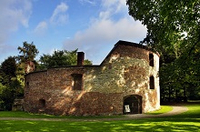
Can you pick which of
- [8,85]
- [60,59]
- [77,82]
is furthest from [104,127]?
[60,59]

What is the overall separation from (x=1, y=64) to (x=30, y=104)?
16.3 m

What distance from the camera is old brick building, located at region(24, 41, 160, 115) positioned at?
18688 millimetres

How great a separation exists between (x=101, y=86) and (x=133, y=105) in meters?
4.51

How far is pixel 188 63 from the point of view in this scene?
1343 centimetres

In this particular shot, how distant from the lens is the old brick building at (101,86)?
18.7 meters

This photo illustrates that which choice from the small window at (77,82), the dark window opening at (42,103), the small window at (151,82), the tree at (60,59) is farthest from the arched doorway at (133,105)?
the tree at (60,59)

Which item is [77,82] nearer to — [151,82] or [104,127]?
[151,82]

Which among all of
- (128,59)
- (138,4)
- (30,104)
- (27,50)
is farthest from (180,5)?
(27,50)

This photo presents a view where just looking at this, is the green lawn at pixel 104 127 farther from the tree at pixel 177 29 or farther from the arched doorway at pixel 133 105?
the arched doorway at pixel 133 105

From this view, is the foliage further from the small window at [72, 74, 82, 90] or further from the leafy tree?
the small window at [72, 74, 82, 90]

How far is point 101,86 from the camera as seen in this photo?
18.9 metres

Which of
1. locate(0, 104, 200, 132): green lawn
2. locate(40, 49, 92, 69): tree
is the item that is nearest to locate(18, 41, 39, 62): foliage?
locate(40, 49, 92, 69): tree

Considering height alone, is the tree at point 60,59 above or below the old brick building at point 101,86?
above

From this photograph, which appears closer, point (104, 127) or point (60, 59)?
point (104, 127)
